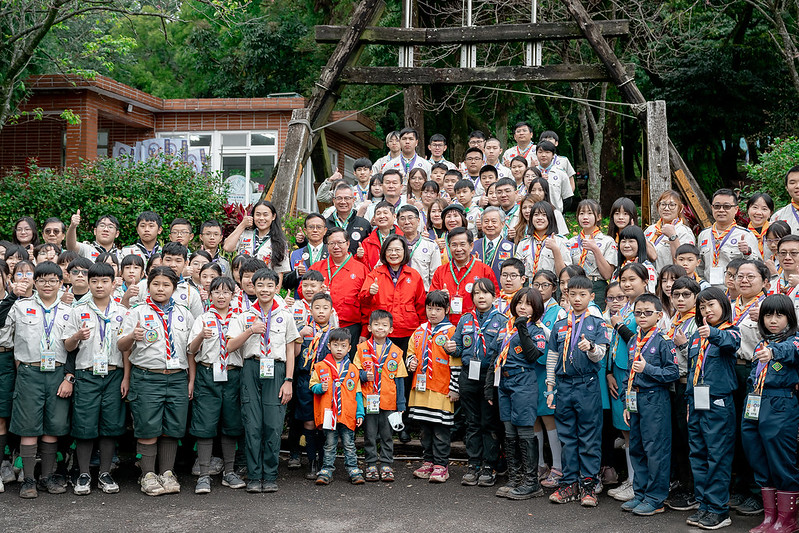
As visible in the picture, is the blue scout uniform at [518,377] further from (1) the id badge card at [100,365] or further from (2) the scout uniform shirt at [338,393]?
(1) the id badge card at [100,365]

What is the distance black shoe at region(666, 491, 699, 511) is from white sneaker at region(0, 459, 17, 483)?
540 centimetres

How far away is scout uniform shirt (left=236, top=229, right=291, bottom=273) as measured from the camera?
7.70 m

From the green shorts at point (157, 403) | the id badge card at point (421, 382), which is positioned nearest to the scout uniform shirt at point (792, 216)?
the id badge card at point (421, 382)

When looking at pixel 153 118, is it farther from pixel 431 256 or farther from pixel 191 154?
pixel 431 256

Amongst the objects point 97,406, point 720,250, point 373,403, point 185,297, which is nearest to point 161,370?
point 97,406

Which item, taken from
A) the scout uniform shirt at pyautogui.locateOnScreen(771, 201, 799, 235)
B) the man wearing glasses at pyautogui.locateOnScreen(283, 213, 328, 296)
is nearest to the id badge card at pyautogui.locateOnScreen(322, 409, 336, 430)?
the man wearing glasses at pyautogui.locateOnScreen(283, 213, 328, 296)

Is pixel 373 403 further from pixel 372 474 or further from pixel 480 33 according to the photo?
pixel 480 33

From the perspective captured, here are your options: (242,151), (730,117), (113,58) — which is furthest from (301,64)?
(730,117)

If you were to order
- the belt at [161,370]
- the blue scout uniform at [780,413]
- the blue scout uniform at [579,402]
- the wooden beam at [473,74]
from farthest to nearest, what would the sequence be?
the wooden beam at [473,74], the belt at [161,370], the blue scout uniform at [579,402], the blue scout uniform at [780,413]

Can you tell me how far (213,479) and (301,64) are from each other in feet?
55.2

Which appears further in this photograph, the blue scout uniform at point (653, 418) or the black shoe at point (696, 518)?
the blue scout uniform at point (653, 418)

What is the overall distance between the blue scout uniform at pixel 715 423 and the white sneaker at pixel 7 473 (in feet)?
18.2

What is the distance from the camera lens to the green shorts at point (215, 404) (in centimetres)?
640

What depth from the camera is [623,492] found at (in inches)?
235
